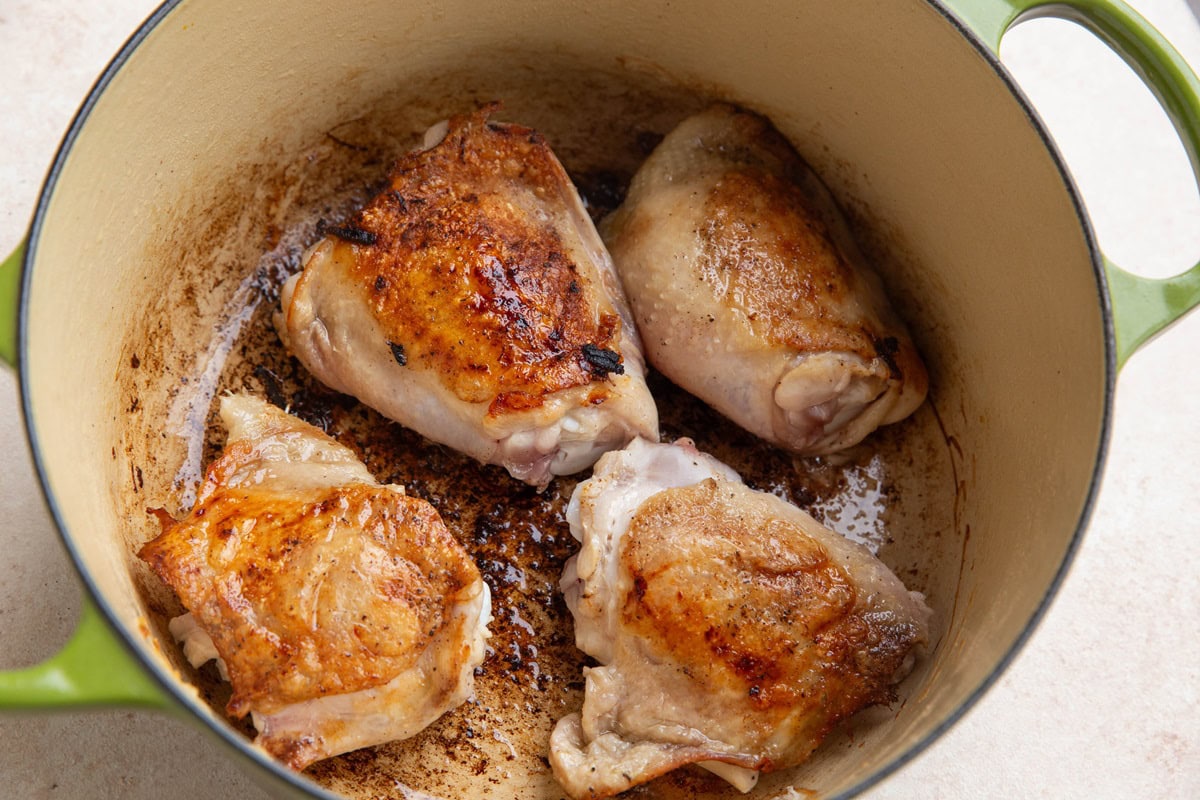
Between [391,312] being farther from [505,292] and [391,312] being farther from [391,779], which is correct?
[391,779]

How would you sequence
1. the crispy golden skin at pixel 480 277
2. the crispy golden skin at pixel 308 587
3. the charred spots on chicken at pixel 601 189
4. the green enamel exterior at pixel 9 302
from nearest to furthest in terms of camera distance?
the green enamel exterior at pixel 9 302 < the crispy golden skin at pixel 308 587 < the crispy golden skin at pixel 480 277 < the charred spots on chicken at pixel 601 189

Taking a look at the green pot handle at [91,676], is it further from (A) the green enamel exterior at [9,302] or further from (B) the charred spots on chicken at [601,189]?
(B) the charred spots on chicken at [601,189]

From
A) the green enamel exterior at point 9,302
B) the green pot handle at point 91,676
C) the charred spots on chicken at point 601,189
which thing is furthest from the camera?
the charred spots on chicken at point 601,189

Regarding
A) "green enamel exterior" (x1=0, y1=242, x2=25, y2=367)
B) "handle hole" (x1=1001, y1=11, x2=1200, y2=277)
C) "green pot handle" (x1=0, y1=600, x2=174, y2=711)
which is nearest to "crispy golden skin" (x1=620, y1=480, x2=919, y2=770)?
"green pot handle" (x1=0, y1=600, x2=174, y2=711)

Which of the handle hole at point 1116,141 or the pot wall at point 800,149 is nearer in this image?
the pot wall at point 800,149

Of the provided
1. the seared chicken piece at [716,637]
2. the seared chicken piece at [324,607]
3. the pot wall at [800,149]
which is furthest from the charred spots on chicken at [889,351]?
the seared chicken piece at [324,607]
